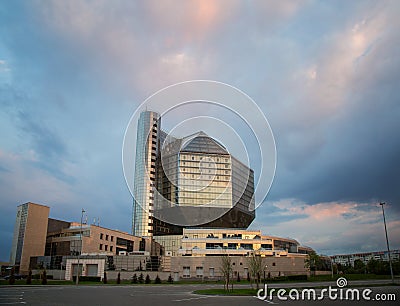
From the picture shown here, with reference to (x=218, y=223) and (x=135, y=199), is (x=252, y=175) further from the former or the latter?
(x=135, y=199)

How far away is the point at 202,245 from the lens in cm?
8038

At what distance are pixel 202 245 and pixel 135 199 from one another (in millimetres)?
54460

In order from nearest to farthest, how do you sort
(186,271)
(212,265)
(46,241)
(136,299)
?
(136,299) → (186,271) → (212,265) → (46,241)

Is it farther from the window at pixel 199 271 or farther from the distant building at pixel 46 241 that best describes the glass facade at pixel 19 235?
the window at pixel 199 271

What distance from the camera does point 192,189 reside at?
359 ft

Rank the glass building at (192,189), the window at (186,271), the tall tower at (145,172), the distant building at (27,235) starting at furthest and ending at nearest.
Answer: the tall tower at (145,172) < the glass building at (192,189) < the distant building at (27,235) < the window at (186,271)

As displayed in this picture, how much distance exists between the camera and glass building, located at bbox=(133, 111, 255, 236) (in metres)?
109

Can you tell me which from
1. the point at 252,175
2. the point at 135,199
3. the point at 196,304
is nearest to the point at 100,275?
the point at 196,304

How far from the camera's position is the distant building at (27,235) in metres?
83.0

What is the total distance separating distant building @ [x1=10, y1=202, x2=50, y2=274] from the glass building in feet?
129

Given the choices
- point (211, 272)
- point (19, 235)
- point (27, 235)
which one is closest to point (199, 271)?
point (211, 272)

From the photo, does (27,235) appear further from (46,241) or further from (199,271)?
(199,271)

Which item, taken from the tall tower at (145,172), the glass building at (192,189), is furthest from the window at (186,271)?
the tall tower at (145,172)

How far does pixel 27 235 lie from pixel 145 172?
53.4 metres
